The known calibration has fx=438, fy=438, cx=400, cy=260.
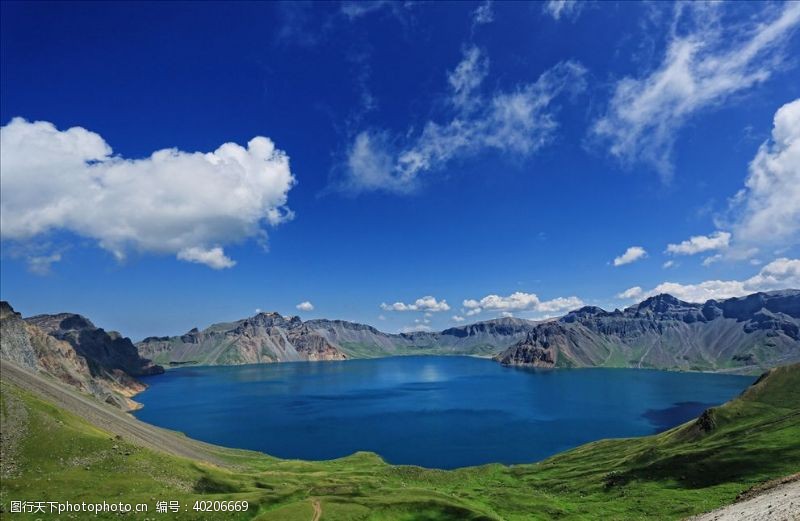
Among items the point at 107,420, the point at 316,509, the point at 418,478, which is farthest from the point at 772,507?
the point at 107,420

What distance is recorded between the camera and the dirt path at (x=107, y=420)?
132 meters

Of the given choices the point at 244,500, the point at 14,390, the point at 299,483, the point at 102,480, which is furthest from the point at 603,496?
the point at 14,390

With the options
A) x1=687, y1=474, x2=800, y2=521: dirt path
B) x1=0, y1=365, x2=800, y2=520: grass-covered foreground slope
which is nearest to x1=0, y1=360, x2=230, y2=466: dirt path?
x1=0, y1=365, x2=800, y2=520: grass-covered foreground slope

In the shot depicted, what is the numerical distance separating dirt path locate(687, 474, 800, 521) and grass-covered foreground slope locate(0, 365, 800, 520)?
28618 millimetres

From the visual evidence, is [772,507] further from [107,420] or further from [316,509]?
[107,420]

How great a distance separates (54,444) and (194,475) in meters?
28.2

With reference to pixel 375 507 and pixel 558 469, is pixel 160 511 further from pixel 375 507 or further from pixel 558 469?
pixel 558 469

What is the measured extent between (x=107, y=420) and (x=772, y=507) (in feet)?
536

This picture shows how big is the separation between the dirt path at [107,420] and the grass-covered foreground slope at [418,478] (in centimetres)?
1197

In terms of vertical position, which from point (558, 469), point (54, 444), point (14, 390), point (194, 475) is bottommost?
point (558, 469)

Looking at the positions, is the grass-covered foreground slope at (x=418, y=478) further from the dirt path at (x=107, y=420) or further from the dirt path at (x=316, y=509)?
the dirt path at (x=107, y=420)

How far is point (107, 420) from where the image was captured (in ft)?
456

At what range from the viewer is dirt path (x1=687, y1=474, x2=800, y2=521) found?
39.1 m

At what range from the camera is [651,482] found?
344 feet
